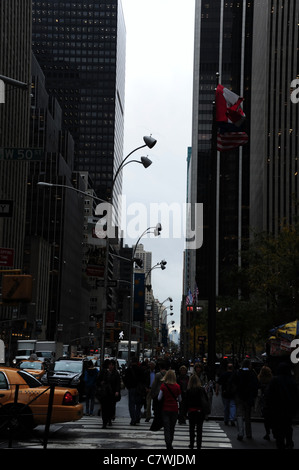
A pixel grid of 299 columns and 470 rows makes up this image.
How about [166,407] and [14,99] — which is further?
[14,99]

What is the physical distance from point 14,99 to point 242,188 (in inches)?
2877

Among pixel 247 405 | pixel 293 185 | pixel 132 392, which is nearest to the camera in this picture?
pixel 247 405

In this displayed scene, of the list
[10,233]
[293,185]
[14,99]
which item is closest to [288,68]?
[293,185]

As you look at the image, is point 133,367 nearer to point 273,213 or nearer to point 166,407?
point 166,407

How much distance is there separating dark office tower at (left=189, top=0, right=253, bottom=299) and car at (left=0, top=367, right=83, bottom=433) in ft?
423

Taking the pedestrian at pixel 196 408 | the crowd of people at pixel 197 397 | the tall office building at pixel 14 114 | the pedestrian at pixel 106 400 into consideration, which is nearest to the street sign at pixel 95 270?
the crowd of people at pixel 197 397

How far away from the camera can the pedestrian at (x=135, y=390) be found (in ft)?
62.1

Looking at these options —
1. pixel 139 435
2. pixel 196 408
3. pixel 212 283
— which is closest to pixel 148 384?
pixel 212 283

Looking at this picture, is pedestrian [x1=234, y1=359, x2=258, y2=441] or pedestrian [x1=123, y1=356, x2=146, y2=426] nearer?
A: pedestrian [x1=234, y1=359, x2=258, y2=441]

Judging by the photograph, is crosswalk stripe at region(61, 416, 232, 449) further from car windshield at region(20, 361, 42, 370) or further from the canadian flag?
car windshield at region(20, 361, 42, 370)

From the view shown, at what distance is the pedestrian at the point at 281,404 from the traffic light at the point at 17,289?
6.79m

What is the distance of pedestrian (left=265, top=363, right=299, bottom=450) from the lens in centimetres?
1155

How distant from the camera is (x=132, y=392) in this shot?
18.8 meters

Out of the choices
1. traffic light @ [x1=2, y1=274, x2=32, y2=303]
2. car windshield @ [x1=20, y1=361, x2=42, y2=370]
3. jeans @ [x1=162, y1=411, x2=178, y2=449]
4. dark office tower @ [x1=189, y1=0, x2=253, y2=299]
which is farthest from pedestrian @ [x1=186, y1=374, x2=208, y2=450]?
dark office tower @ [x1=189, y1=0, x2=253, y2=299]
